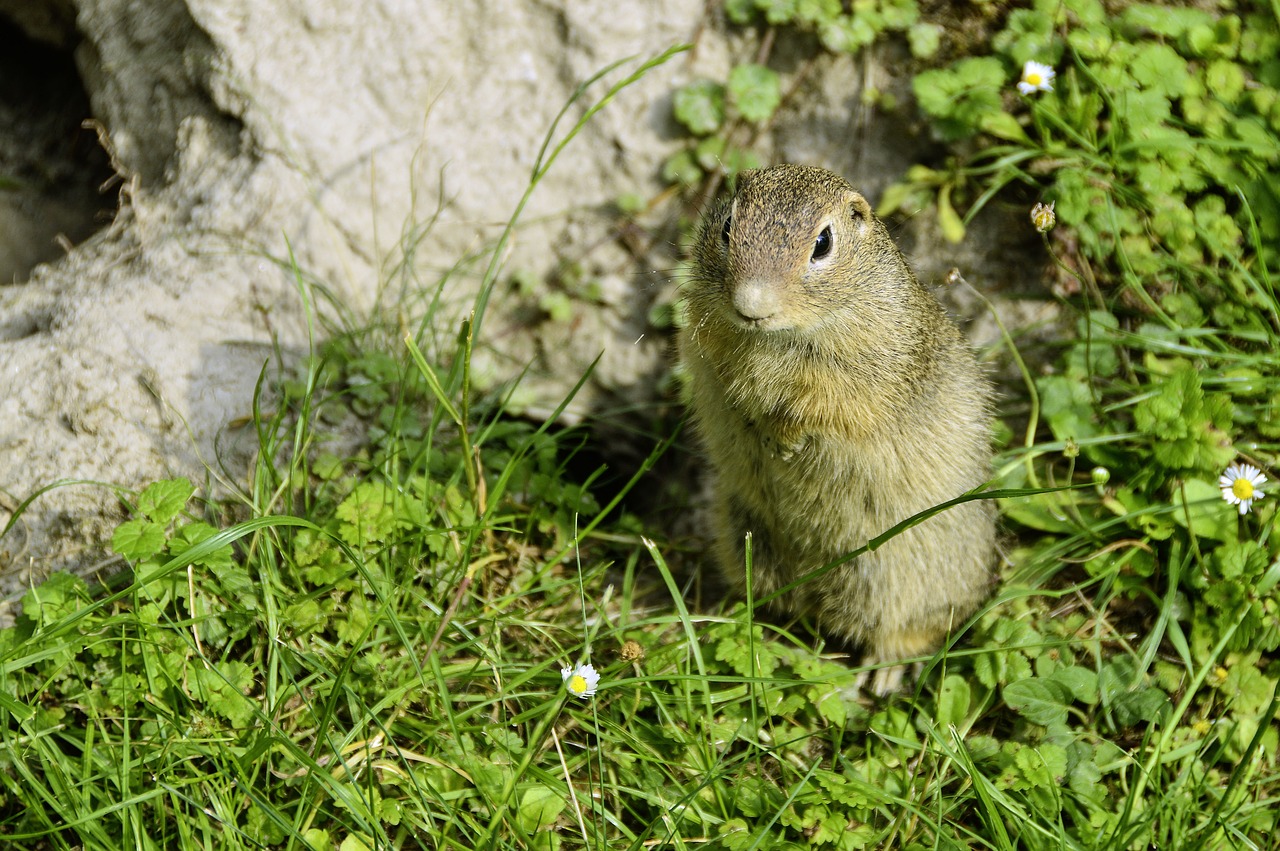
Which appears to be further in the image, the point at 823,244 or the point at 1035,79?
the point at 1035,79

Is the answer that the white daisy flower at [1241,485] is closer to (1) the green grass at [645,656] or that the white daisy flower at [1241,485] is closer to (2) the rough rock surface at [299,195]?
(1) the green grass at [645,656]

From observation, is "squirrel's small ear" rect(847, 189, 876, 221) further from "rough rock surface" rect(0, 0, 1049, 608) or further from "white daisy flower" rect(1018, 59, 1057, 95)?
"white daisy flower" rect(1018, 59, 1057, 95)

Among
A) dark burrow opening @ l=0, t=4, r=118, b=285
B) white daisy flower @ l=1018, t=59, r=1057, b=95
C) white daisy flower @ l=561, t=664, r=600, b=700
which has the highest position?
dark burrow opening @ l=0, t=4, r=118, b=285

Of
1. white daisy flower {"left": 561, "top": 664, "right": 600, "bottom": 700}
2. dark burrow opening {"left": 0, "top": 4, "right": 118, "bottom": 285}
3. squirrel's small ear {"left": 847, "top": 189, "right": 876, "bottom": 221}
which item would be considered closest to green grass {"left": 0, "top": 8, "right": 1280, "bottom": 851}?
white daisy flower {"left": 561, "top": 664, "right": 600, "bottom": 700}

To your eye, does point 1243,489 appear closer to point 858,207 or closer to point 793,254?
point 858,207

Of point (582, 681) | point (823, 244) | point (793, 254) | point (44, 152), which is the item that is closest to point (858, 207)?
point (823, 244)

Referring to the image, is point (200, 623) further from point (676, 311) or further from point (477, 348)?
point (676, 311)

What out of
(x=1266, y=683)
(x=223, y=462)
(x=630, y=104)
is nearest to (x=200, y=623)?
(x=223, y=462)
